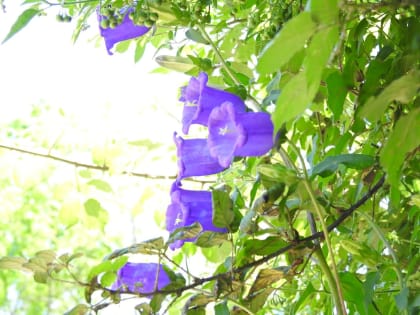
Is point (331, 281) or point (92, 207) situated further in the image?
point (92, 207)

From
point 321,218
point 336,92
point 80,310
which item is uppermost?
point 336,92

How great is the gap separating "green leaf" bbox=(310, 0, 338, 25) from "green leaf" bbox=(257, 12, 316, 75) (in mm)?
14

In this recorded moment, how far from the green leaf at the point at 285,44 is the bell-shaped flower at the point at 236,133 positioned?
217mm

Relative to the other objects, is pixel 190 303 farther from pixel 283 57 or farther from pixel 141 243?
pixel 283 57

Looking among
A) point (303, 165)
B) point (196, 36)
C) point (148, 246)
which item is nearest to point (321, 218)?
point (303, 165)

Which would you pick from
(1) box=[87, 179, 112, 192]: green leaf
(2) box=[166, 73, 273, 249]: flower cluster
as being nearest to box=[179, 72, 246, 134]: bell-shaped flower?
(2) box=[166, 73, 273, 249]: flower cluster

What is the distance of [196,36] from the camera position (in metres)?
0.77

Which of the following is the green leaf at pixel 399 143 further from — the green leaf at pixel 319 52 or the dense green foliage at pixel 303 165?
the green leaf at pixel 319 52

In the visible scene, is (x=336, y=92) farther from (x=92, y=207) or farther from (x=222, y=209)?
(x=92, y=207)

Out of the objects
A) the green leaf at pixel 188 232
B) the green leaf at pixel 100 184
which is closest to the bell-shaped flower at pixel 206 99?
the green leaf at pixel 188 232

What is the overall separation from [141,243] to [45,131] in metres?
0.80

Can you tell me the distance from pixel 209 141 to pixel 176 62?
0.66 feet

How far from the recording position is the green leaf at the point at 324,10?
447mm

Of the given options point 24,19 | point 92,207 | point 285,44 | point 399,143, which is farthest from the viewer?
point 92,207
